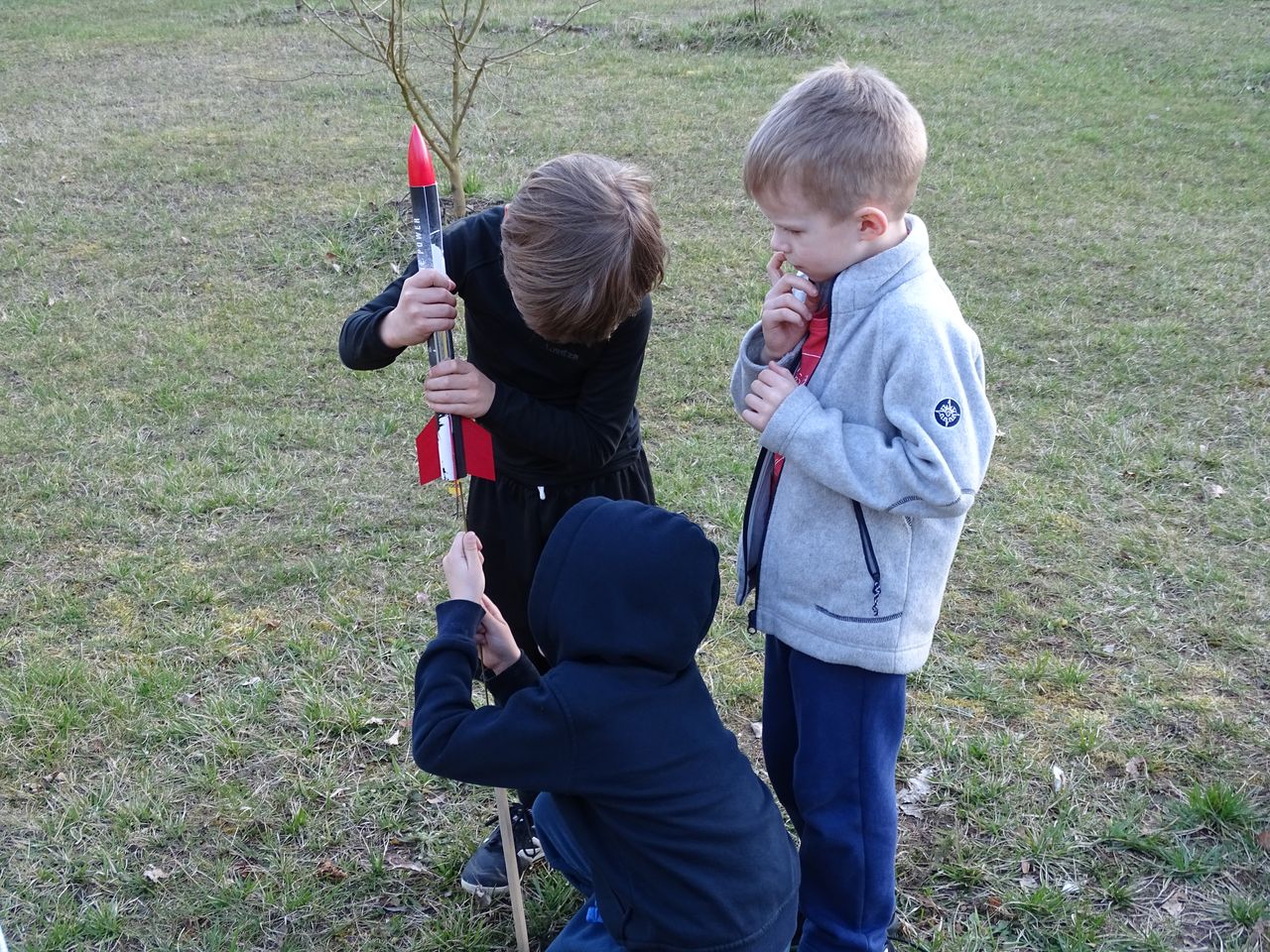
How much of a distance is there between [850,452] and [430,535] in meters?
2.47

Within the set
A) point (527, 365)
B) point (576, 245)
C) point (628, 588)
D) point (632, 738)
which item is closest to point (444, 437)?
point (527, 365)

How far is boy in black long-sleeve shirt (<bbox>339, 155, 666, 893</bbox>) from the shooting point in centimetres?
206

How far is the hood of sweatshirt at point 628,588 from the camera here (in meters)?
1.79

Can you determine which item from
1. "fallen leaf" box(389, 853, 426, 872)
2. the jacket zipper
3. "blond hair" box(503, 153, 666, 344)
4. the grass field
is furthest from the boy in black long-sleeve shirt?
the grass field

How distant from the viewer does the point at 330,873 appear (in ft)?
8.86

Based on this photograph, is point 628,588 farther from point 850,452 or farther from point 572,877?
point 572,877

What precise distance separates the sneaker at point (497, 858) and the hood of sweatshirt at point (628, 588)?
3.07 ft

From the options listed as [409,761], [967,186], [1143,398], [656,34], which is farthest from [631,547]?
[656,34]

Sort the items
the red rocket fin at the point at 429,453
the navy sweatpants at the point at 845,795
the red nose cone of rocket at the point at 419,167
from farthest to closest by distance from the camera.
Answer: the red rocket fin at the point at 429,453
the navy sweatpants at the point at 845,795
the red nose cone of rocket at the point at 419,167

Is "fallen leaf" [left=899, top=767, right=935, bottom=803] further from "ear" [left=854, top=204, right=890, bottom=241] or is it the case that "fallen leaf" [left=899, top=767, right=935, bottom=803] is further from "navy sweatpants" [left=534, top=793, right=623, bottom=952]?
"ear" [left=854, top=204, right=890, bottom=241]

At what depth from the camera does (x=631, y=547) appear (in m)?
1.80

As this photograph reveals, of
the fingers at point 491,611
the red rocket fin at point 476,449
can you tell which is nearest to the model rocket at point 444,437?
the red rocket fin at point 476,449

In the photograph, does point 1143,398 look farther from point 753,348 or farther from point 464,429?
point 464,429

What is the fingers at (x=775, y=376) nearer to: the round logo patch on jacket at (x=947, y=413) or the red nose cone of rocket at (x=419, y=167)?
the round logo patch on jacket at (x=947, y=413)
